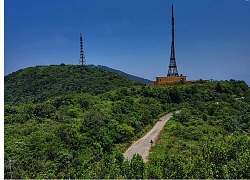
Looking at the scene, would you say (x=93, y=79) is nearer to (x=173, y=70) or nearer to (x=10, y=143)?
(x=173, y=70)

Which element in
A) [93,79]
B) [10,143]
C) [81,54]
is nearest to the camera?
[10,143]

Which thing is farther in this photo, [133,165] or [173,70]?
[173,70]

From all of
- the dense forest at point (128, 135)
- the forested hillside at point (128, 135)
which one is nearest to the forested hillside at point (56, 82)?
the dense forest at point (128, 135)

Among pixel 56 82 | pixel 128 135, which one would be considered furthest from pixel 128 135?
pixel 56 82

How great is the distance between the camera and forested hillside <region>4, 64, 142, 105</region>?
27.8 m

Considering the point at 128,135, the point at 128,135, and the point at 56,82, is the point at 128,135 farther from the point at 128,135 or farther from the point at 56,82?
the point at 56,82

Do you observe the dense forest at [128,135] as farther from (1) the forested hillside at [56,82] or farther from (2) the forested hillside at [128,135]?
(1) the forested hillside at [56,82]

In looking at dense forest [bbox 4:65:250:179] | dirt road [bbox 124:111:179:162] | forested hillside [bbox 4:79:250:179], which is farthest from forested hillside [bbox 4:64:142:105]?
dirt road [bbox 124:111:179:162]

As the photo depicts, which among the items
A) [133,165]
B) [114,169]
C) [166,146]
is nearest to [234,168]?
[133,165]

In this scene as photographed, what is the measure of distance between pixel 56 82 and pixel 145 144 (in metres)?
23.7

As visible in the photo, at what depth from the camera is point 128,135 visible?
1174 centimetres

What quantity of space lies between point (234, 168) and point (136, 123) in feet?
25.0

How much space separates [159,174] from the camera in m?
4.90

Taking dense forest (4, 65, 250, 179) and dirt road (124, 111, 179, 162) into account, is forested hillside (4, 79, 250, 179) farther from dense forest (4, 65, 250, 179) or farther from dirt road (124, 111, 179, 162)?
dirt road (124, 111, 179, 162)
